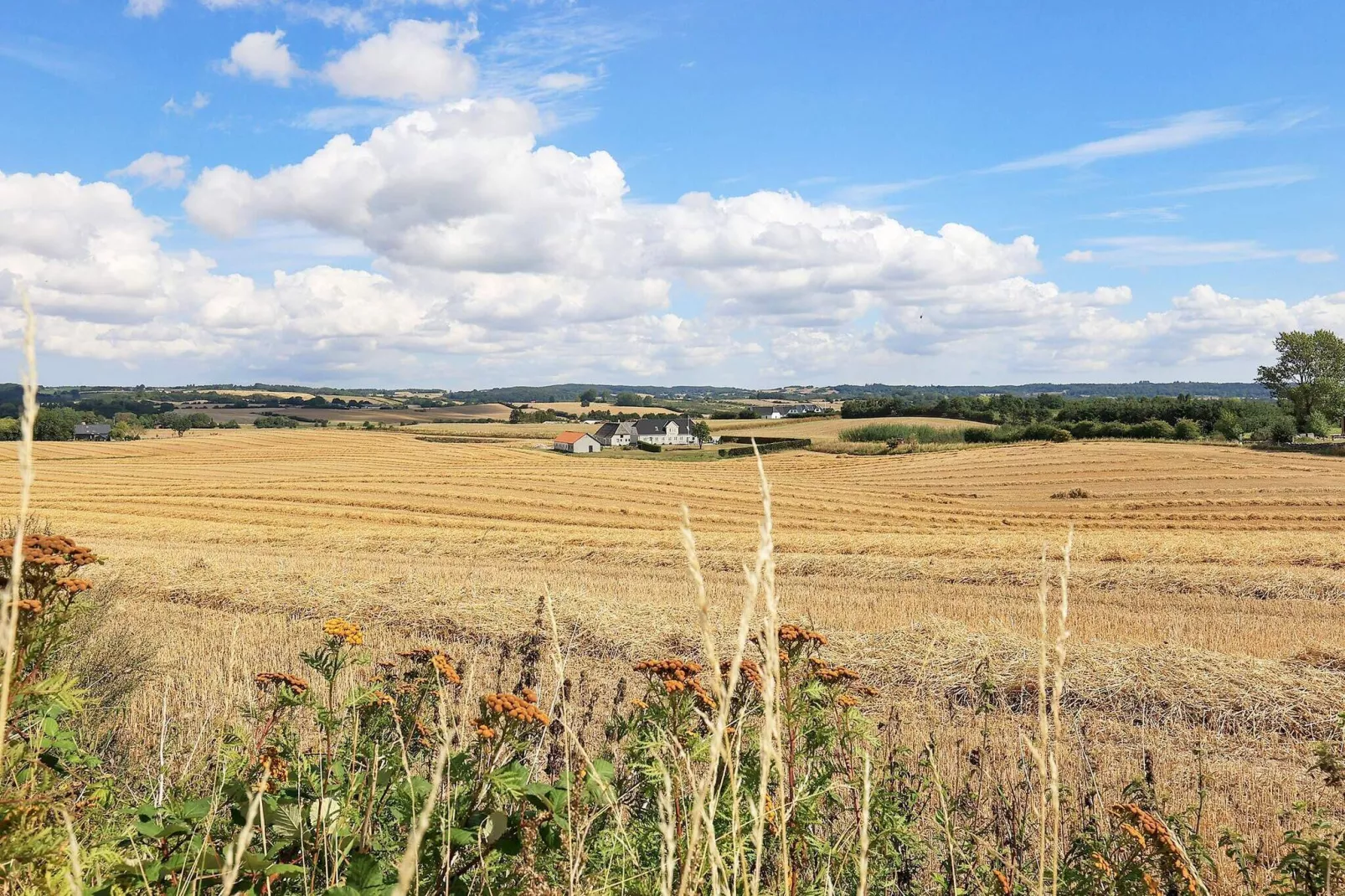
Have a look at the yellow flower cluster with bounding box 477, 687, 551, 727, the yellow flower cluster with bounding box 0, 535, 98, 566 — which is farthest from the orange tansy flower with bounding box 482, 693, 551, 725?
the yellow flower cluster with bounding box 0, 535, 98, 566

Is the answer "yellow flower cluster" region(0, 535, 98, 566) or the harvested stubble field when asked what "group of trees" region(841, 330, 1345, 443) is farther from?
"yellow flower cluster" region(0, 535, 98, 566)

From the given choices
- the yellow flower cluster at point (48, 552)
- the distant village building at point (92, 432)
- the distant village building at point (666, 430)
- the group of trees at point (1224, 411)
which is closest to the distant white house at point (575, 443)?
the distant village building at point (666, 430)

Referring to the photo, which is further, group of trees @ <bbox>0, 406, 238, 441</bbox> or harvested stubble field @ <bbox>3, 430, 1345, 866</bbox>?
group of trees @ <bbox>0, 406, 238, 441</bbox>

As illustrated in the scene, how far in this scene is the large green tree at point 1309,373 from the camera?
75625 millimetres

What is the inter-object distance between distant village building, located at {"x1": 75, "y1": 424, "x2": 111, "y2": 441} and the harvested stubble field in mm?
47298

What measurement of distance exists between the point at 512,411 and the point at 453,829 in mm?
123104

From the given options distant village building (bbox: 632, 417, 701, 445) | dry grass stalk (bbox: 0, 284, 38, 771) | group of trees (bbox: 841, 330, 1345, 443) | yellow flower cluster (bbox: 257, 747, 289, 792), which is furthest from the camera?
distant village building (bbox: 632, 417, 701, 445)

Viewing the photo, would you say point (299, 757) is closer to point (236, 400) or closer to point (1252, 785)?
point (1252, 785)

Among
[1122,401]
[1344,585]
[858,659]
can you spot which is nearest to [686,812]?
[858,659]

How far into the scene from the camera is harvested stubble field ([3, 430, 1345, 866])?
338 inches

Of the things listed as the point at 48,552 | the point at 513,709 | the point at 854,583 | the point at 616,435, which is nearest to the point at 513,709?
the point at 513,709

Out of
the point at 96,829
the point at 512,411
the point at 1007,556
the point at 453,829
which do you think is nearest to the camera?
the point at 453,829

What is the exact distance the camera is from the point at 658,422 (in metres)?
112

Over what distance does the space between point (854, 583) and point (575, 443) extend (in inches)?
2953
